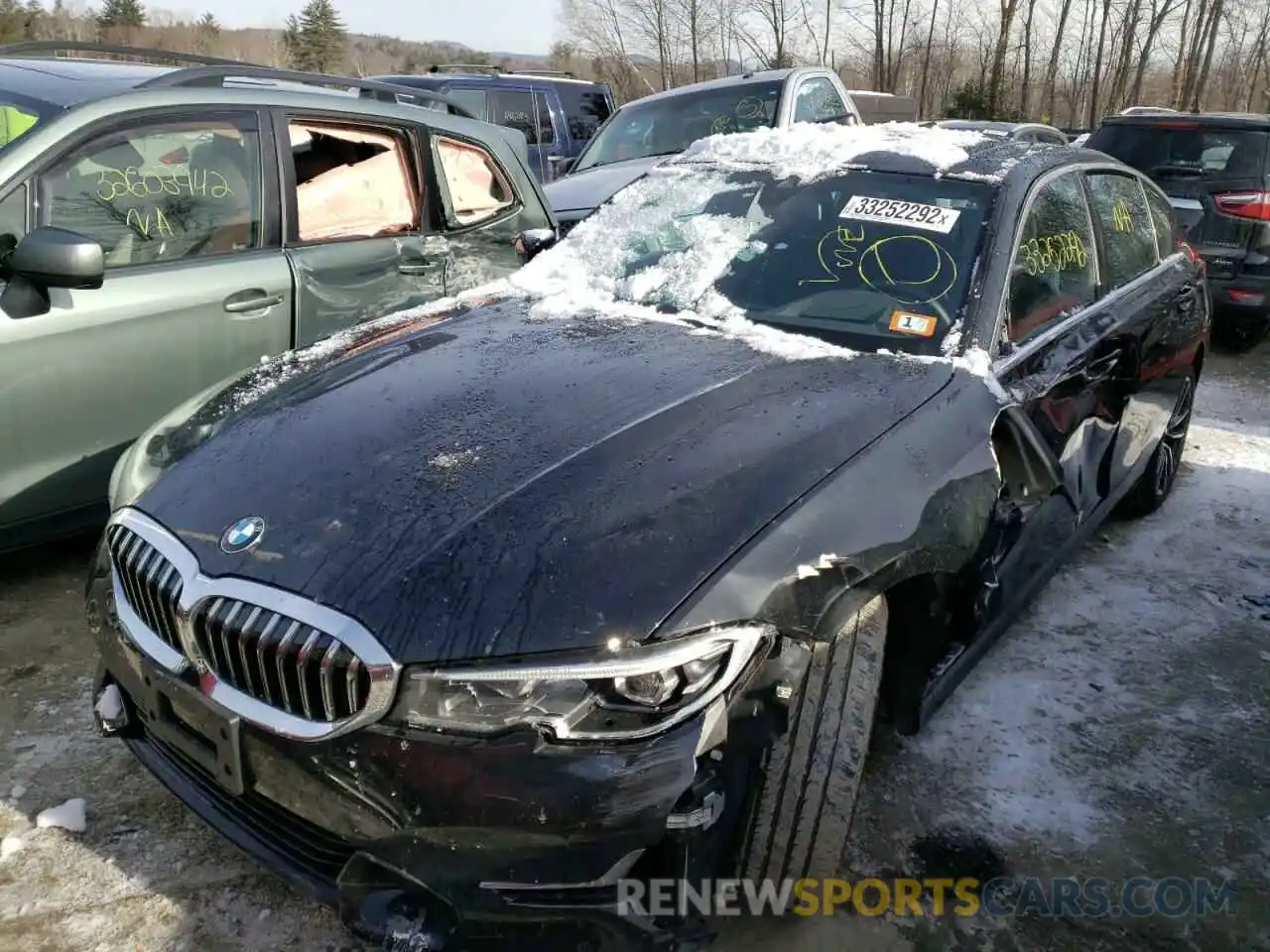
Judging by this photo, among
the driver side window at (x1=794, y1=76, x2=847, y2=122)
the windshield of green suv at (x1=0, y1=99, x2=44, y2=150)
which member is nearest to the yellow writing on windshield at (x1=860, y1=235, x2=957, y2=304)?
the windshield of green suv at (x1=0, y1=99, x2=44, y2=150)

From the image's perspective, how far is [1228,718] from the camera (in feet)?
9.95

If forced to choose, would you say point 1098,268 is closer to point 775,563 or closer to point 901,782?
point 901,782

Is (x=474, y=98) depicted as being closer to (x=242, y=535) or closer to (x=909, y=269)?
(x=909, y=269)

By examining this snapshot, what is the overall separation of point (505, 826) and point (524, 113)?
1103 centimetres

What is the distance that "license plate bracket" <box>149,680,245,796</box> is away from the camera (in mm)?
1870

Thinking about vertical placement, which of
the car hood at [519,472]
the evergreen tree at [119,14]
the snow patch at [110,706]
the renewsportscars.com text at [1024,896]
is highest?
the evergreen tree at [119,14]

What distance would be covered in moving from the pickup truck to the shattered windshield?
3.82 m

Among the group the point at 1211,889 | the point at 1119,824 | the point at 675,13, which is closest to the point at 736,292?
the point at 1119,824

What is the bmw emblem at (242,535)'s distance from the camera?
76.9 inches

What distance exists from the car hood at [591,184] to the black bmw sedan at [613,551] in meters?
3.54

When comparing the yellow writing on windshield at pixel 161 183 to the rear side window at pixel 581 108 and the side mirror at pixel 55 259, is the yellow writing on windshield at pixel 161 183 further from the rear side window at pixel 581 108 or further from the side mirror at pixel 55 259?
the rear side window at pixel 581 108

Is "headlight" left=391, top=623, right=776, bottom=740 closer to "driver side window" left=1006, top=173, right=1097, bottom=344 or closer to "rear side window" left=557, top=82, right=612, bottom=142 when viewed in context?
"driver side window" left=1006, top=173, right=1097, bottom=344

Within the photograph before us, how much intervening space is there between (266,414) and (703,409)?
1079 millimetres

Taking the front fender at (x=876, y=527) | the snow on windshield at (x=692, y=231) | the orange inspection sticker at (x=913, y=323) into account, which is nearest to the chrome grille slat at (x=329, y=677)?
the front fender at (x=876, y=527)
